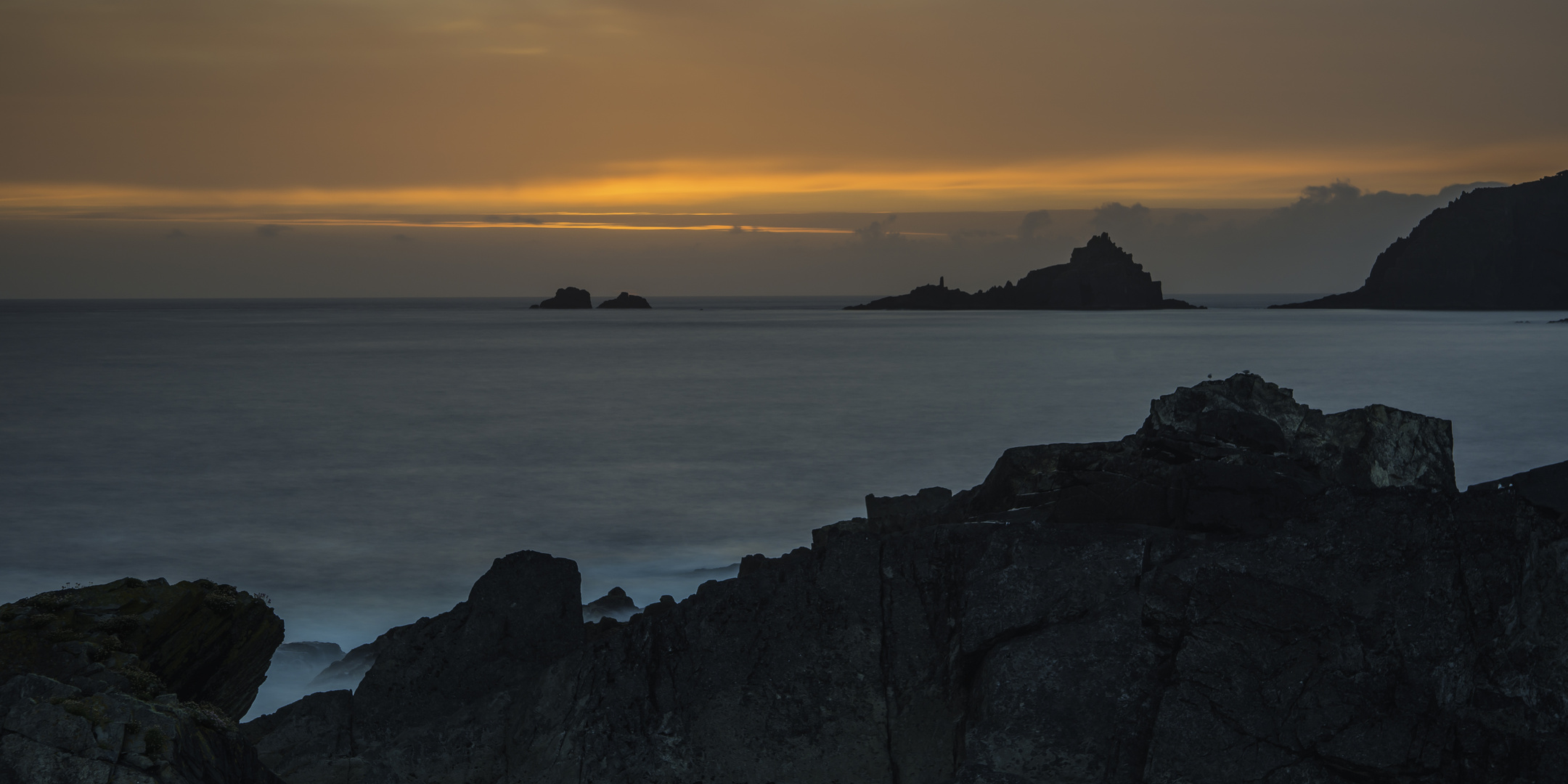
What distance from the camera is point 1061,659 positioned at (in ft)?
29.8

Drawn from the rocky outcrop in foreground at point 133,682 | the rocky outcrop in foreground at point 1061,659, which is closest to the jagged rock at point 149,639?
the rocky outcrop in foreground at point 133,682

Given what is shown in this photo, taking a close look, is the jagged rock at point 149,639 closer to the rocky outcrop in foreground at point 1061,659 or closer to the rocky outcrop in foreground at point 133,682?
the rocky outcrop in foreground at point 133,682

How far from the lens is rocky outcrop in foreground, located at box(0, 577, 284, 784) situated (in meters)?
7.81

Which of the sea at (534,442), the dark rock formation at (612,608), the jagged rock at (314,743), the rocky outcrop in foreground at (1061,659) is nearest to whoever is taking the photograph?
the rocky outcrop in foreground at (1061,659)

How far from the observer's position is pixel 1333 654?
864 cm

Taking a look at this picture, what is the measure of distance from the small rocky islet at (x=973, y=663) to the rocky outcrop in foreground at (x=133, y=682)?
24 millimetres

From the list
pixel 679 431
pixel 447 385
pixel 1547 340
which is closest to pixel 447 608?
pixel 679 431

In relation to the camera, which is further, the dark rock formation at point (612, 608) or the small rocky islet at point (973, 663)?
the dark rock formation at point (612, 608)

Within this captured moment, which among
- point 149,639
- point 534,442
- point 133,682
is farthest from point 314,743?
point 534,442

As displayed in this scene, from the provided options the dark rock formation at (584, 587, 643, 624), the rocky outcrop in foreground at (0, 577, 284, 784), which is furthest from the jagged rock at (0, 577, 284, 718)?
the dark rock formation at (584, 587, 643, 624)

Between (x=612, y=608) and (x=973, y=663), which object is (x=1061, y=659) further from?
(x=612, y=608)

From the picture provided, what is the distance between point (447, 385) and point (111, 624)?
51.0 meters

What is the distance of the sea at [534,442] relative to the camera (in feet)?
70.1

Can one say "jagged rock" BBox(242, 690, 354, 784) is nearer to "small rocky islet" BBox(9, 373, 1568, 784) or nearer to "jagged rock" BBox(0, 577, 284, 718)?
"small rocky islet" BBox(9, 373, 1568, 784)
